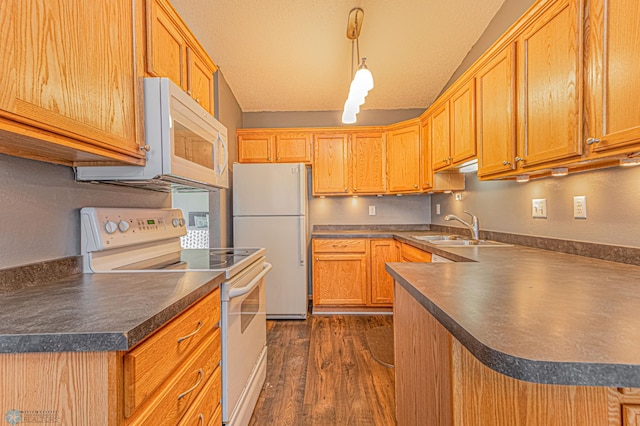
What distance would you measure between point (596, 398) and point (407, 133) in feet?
10.2

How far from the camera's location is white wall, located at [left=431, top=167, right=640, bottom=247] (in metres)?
1.36

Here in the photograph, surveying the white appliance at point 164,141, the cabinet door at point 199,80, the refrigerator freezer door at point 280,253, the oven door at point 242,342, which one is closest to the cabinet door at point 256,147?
the refrigerator freezer door at point 280,253

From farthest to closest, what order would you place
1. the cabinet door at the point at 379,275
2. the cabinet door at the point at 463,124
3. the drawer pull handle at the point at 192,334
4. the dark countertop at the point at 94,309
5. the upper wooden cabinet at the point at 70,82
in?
the cabinet door at the point at 379,275 → the cabinet door at the point at 463,124 → the drawer pull handle at the point at 192,334 → the upper wooden cabinet at the point at 70,82 → the dark countertop at the point at 94,309

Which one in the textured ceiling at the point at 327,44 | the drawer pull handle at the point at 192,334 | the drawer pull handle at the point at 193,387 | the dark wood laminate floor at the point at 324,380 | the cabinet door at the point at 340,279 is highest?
the textured ceiling at the point at 327,44

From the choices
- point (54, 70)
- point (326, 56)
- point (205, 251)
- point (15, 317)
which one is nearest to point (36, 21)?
point (54, 70)

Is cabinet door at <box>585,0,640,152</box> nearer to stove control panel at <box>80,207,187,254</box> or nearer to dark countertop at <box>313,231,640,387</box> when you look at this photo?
dark countertop at <box>313,231,640,387</box>

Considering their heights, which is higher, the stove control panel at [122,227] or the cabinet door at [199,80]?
the cabinet door at [199,80]

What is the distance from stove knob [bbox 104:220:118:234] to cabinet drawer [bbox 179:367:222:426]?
0.76 m

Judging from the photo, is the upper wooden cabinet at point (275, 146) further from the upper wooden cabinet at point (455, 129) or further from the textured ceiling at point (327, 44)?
the upper wooden cabinet at point (455, 129)

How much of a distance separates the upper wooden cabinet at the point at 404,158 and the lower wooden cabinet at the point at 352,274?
672 mm

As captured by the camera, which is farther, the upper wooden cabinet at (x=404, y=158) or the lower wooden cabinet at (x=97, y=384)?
the upper wooden cabinet at (x=404, y=158)

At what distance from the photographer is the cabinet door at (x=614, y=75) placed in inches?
40.2

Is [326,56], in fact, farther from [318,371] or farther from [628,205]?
[318,371]

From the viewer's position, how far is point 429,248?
2.16 metres
